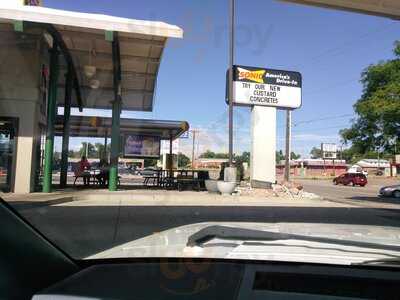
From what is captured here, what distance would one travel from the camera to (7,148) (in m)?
18.6

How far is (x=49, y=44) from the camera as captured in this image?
776 inches

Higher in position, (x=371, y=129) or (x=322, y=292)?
(x=371, y=129)

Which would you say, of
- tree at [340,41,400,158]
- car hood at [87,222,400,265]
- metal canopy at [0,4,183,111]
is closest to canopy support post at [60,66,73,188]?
metal canopy at [0,4,183,111]

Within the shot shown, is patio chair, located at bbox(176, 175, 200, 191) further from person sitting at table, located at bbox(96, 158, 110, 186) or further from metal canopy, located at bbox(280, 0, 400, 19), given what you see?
metal canopy, located at bbox(280, 0, 400, 19)

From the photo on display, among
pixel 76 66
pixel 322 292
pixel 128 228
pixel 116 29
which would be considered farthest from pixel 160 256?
pixel 76 66

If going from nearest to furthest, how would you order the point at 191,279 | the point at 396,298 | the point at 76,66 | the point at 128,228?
the point at 396,298, the point at 191,279, the point at 128,228, the point at 76,66

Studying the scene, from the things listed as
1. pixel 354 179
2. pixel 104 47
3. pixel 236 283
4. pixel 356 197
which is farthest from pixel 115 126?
pixel 354 179

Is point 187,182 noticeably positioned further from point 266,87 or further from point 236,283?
point 236,283

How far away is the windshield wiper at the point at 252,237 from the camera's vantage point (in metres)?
2.27

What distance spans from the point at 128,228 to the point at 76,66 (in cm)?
1319

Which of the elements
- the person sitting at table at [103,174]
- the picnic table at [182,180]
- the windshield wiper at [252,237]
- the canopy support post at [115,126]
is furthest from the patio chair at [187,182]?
the windshield wiper at [252,237]

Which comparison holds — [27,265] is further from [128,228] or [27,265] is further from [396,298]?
[128,228]

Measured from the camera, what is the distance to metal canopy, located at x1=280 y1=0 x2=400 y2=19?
49.2 ft

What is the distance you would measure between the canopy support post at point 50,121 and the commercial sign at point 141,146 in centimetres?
689
